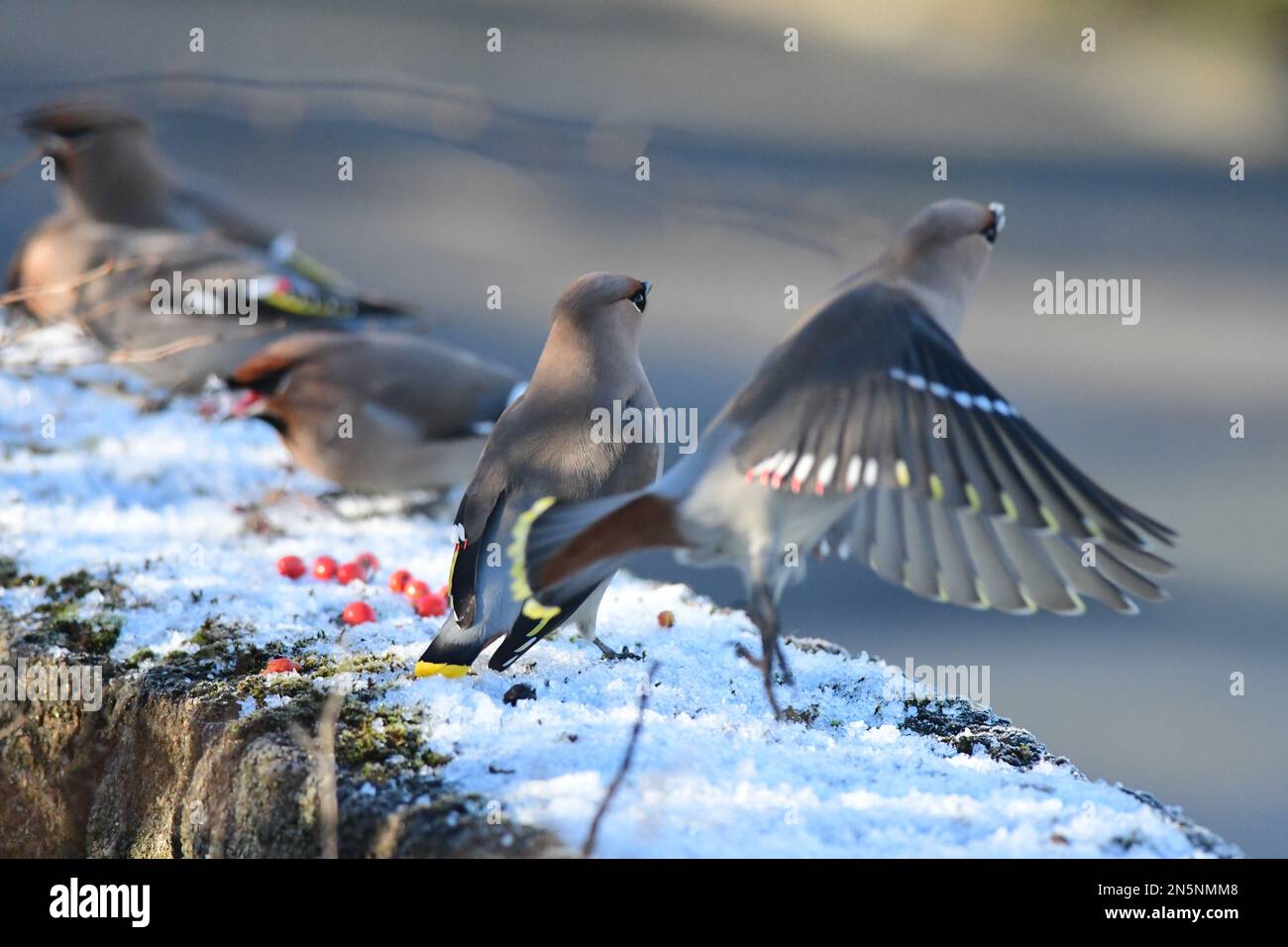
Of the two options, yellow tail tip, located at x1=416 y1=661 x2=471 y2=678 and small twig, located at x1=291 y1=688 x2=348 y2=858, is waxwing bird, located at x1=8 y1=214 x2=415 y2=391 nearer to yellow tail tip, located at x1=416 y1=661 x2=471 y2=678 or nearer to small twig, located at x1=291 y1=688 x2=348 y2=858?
yellow tail tip, located at x1=416 y1=661 x2=471 y2=678

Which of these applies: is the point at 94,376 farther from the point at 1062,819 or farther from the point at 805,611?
the point at 1062,819

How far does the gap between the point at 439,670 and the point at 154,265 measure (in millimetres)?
3092

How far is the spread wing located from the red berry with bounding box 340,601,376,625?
1.02 metres

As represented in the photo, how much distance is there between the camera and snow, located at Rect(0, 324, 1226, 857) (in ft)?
7.91

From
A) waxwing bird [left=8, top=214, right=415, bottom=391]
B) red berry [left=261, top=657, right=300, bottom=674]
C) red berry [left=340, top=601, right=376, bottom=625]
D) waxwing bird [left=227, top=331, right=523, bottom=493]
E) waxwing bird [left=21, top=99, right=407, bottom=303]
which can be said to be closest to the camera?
red berry [left=261, top=657, right=300, bottom=674]

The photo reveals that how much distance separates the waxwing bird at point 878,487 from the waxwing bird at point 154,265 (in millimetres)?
2556

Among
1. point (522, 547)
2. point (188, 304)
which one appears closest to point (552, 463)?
point (522, 547)

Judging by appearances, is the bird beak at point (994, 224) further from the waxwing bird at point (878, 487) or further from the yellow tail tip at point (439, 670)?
the yellow tail tip at point (439, 670)

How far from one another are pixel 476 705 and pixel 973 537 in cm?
98

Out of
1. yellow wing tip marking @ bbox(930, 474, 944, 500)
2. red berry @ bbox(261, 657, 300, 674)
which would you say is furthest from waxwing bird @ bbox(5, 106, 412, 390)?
yellow wing tip marking @ bbox(930, 474, 944, 500)

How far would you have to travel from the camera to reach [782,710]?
2.98 metres

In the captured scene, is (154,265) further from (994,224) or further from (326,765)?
(326,765)

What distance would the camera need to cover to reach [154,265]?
541cm
